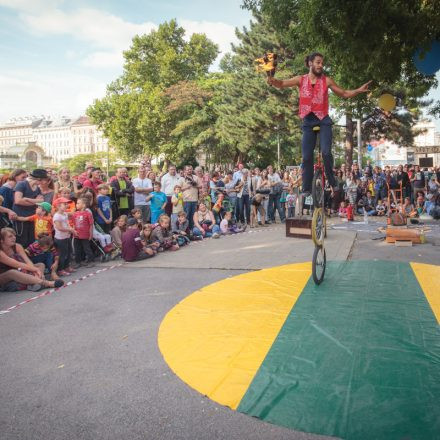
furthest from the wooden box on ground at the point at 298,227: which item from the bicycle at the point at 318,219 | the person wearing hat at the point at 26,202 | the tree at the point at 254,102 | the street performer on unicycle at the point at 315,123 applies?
the tree at the point at 254,102

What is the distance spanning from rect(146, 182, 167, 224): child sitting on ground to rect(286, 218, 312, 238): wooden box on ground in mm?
3819

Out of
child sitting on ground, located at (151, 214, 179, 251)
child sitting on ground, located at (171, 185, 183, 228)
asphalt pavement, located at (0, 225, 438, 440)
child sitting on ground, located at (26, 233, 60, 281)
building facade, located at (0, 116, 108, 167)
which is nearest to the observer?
asphalt pavement, located at (0, 225, 438, 440)

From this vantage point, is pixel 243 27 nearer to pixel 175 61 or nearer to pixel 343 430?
pixel 175 61

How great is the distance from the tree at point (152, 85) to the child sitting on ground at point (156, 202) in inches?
1204

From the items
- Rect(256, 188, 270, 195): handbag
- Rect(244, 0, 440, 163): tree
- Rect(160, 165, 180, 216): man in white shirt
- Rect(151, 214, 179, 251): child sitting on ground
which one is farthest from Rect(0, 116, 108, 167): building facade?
Rect(244, 0, 440, 163): tree

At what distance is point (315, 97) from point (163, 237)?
4.97 meters

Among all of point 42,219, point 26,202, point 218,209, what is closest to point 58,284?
point 42,219

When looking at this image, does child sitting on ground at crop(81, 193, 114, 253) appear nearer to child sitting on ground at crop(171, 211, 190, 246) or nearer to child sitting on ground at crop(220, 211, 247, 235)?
child sitting on ground at crop(171, 211, 190, 246)

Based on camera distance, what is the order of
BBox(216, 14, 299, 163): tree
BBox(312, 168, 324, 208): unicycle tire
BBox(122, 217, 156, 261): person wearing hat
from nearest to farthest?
1. BBox(312, 168, 324, 208): unicycle tire
2. BBox(122, 217, 156, 261): person wearing hat
3. BBox(216, 14, 299, 163): tree

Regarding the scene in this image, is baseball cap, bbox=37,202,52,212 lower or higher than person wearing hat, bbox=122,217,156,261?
higher

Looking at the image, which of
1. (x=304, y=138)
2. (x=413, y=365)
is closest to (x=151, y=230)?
(x=304, y=138)

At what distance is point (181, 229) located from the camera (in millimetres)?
10086

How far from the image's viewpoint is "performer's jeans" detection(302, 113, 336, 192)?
5.13m

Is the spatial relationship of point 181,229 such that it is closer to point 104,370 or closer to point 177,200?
point 177,200
